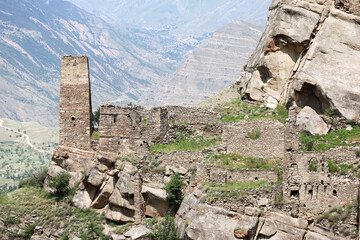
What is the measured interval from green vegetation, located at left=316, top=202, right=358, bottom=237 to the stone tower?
871 inches

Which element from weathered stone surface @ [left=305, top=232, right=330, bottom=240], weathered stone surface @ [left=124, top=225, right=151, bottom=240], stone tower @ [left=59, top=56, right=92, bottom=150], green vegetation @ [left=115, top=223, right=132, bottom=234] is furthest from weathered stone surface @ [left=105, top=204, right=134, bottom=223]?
weathered stone surface @ [left=305, top=232, right=330, bottom=240]

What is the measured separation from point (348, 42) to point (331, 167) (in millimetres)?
14632

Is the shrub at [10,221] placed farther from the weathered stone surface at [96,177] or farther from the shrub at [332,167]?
the shrub at [332,167]

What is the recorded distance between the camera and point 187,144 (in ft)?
144

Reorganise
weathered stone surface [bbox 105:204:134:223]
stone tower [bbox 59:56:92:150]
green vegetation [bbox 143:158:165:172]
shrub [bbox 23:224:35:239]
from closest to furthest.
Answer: green vegetation [bbox 143:158:165:172], weathered stone surface [bbox 105:204:134:223], shrub [bbox 23:224:35:239], stone tower [bbox 59:56:92:150]

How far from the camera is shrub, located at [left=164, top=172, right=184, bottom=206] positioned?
38938 mm

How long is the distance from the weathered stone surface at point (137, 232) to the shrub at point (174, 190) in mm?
2608

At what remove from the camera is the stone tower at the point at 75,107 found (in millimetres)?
47531

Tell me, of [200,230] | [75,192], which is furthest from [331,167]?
[75,192]

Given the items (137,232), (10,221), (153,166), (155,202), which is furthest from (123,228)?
(10,221)

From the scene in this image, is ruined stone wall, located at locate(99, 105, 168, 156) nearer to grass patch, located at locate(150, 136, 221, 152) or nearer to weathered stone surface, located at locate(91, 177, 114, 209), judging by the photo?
grass patch, located at locate(150, 136, 221, 152)

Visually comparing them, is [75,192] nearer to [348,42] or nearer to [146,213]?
[146,213]

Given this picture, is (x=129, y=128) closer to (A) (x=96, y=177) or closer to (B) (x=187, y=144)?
(A) (x=96, y=177)

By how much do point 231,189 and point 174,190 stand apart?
16.0 ft
